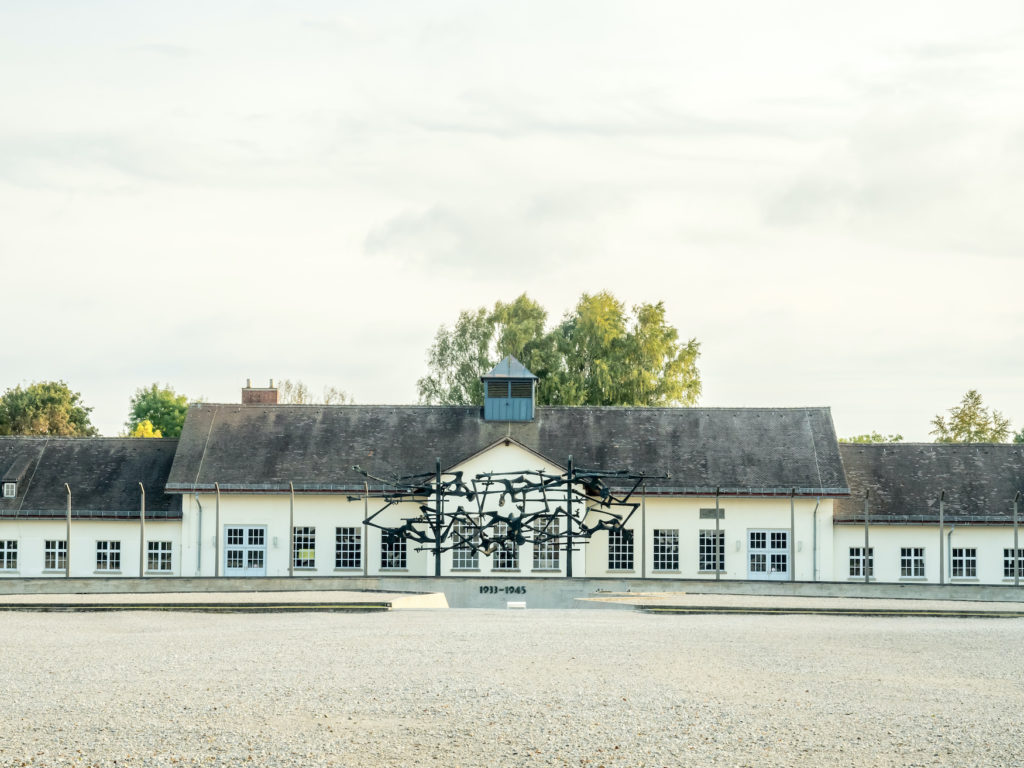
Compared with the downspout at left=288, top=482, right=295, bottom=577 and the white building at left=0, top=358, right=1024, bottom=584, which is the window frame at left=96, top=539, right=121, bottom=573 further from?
the downspout at left=288, top=482, right=295, bottom=577

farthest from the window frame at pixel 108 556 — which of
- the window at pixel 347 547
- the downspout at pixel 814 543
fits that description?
the downspout at pixel 814 543

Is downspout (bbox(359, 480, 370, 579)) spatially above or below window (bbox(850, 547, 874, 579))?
above

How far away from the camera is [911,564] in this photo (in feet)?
150

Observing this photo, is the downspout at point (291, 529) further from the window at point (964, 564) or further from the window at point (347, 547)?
the window at point (964, 564)

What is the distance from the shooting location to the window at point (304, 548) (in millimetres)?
45750

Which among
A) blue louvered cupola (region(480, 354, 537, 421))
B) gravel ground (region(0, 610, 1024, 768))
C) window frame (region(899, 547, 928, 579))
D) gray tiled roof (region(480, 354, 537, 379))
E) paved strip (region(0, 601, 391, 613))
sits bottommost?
window frame (region(899, 547, 928, 579))

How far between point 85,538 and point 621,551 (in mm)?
18197

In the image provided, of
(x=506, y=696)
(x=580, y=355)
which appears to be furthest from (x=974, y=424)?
(x=506, y=696)

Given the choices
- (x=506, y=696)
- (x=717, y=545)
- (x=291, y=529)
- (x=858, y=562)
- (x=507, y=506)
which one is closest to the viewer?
(x=506, y=696)

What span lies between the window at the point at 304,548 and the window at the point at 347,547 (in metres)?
0.78

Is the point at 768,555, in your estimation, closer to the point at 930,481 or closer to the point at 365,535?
the point at 930,481

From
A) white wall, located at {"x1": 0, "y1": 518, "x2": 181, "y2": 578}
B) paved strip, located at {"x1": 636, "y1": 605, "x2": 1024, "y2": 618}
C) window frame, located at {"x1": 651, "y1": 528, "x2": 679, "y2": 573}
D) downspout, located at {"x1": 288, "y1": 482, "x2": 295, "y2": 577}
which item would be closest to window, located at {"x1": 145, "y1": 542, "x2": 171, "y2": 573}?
white wall, located at {"x1": 0, "y1": 518, "x2": 181, "y2": 578}

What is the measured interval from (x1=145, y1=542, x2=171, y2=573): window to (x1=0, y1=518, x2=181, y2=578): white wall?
0.49 feet

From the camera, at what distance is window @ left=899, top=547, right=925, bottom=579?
45625 millimetres
